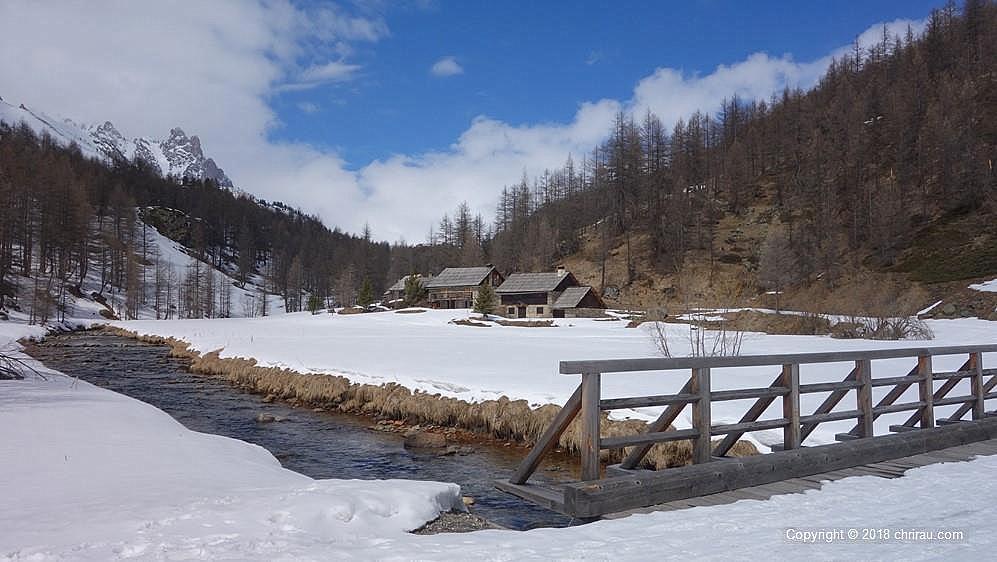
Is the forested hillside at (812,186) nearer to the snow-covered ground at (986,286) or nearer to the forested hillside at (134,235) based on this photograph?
the snow-covered ground at (986,286)

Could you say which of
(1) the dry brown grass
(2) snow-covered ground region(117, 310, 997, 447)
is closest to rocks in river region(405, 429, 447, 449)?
(1) the dry brown grass

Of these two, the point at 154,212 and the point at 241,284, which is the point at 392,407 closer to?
the point at 241,284

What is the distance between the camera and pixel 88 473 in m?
7.09

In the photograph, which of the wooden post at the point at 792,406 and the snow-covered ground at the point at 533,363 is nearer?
the wooden post at the point at 792,406

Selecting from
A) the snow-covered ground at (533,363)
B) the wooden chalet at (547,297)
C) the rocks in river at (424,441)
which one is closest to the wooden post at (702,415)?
the snow-covered ground at (533,363)

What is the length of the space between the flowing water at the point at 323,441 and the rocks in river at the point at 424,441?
0.70 feet

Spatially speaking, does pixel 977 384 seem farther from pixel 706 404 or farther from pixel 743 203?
pixel 743 203

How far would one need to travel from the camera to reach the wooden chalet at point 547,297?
6203cm

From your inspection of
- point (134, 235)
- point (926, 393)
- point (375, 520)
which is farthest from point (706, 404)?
point (134, 235)

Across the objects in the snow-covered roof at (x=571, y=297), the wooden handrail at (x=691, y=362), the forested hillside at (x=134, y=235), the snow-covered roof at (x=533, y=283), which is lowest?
the wooden handrail at (x=691, y=362)

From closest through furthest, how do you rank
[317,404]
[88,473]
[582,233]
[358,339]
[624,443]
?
[624,443], [88,473], [317,404], [358,339], [582,233]

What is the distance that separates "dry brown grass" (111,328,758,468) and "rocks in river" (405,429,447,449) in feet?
4.57

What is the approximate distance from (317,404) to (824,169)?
79.0 meters

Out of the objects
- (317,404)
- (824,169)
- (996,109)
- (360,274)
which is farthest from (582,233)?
(317,404)
